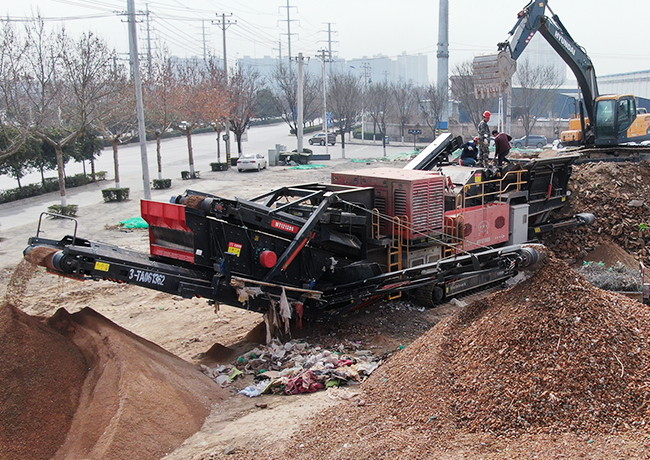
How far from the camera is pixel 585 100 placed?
1972 cm

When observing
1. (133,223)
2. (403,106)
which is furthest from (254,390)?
(403,106)

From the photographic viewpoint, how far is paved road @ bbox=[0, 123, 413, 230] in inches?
960

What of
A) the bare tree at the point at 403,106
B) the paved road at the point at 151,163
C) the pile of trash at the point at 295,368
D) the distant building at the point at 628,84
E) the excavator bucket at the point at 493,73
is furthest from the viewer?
the distant building at the point at 628,84

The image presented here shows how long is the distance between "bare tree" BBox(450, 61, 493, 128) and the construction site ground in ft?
131

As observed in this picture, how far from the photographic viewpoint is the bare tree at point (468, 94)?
46.7 metres

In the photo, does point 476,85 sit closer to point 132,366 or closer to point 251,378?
point 251,378

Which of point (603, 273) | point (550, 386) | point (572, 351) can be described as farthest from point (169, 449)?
point (603, 273)

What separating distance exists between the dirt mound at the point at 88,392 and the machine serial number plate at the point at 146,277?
705mm

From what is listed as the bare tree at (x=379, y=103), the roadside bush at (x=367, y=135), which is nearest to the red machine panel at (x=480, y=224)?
the bare tree at (x=379, y=103)

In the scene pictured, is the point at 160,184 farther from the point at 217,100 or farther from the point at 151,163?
the point at 151,163

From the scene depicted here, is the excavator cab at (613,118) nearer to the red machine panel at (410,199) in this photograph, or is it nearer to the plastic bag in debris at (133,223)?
the red machine panel at (410,199)

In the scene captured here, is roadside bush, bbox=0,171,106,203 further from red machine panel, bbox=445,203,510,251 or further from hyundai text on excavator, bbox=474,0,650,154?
red machine panel, bbox=445,203,510,251

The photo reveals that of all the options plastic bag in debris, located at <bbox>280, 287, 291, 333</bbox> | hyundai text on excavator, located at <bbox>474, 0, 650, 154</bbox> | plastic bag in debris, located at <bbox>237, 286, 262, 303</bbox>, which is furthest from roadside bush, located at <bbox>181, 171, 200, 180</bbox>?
plastic bag in debris, located at <bbox>237, 286, 262, 303</bbox>

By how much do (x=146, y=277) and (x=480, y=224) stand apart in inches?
264
